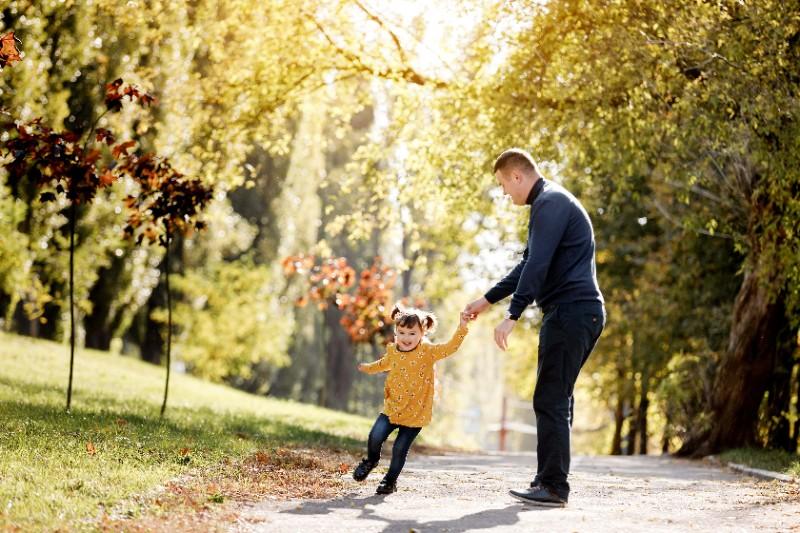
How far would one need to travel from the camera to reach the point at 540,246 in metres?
6.31

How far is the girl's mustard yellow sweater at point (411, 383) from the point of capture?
23.1 feet

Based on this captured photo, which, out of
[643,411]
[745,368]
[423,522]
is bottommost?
[423,522]

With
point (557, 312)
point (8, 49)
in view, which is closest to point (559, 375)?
point (557, 312)

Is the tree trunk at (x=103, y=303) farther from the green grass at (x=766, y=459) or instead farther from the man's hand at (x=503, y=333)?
the man's hand at (x=503, y=333)

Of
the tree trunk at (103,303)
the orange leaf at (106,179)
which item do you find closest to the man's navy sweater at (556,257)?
the orange leaf at (106,179)

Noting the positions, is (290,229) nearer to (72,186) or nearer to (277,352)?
(277,352)

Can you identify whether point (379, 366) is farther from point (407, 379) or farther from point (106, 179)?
point (106, 179)

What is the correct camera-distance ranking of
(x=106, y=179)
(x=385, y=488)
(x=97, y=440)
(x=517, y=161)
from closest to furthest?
1. (x=517, y=161)
2. (x=385, y=488)
3. (x=97, y=440)
4. (x=106, y=179)

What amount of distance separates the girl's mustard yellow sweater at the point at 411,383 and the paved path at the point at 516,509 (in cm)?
59

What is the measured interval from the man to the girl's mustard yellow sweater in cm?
78

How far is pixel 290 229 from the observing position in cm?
3369

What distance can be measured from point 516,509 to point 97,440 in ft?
12.0

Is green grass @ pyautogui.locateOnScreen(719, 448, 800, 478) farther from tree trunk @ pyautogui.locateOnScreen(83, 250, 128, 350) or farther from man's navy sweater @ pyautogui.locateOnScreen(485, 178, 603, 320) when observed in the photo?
tree trunk @ pyautogui.locateOnScreen(83, 250, 128, 350)

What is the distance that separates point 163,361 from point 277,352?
470 centimetres
